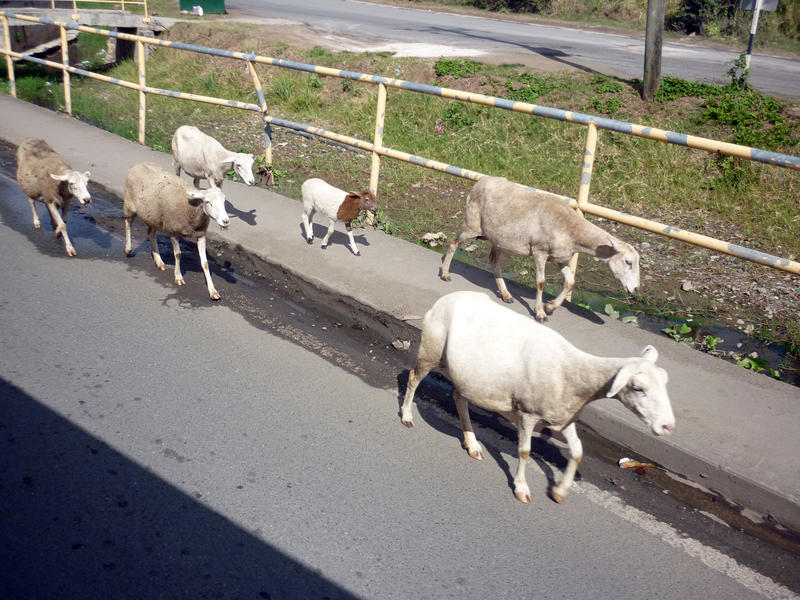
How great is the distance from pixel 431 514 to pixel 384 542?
1.14 feet

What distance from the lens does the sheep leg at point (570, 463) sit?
12.5ft

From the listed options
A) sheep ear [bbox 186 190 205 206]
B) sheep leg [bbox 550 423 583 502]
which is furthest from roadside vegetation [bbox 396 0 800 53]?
sheep leg [bbox 550 423 583 502]

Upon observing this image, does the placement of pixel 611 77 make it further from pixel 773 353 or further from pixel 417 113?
pixel 773 353

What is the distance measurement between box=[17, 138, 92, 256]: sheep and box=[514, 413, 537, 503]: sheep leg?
16.4 feet

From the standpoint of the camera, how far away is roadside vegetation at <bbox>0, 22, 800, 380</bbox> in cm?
727

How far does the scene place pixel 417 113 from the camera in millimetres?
13266

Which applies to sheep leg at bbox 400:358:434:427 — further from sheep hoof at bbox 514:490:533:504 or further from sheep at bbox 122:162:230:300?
sheep at bbox 122:162:230:300

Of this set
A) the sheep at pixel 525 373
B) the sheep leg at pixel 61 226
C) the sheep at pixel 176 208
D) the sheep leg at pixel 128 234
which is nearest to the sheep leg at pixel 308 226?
the sheep at pixel 176 208

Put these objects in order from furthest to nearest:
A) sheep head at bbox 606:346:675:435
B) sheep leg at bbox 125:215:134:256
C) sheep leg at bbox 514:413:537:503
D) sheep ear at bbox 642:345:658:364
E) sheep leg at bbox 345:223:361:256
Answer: sheep leg at bbox 345:223:361:256
sheep leg at bbox 125:215:134:256
sheep leg at bbox 514:413:537:503
sheep ear at bbox 642:345:658:364
sheep head at bbox 606:346:675:435

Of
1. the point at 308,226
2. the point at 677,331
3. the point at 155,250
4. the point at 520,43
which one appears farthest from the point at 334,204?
the point at 520,43

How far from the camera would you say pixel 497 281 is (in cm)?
616

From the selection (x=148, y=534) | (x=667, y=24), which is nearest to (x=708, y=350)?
(x=148, y=534)

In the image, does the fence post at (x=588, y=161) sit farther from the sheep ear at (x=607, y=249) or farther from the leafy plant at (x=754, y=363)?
the leafy plant at (x=754, y=363)

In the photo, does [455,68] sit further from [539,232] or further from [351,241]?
[539,232]
